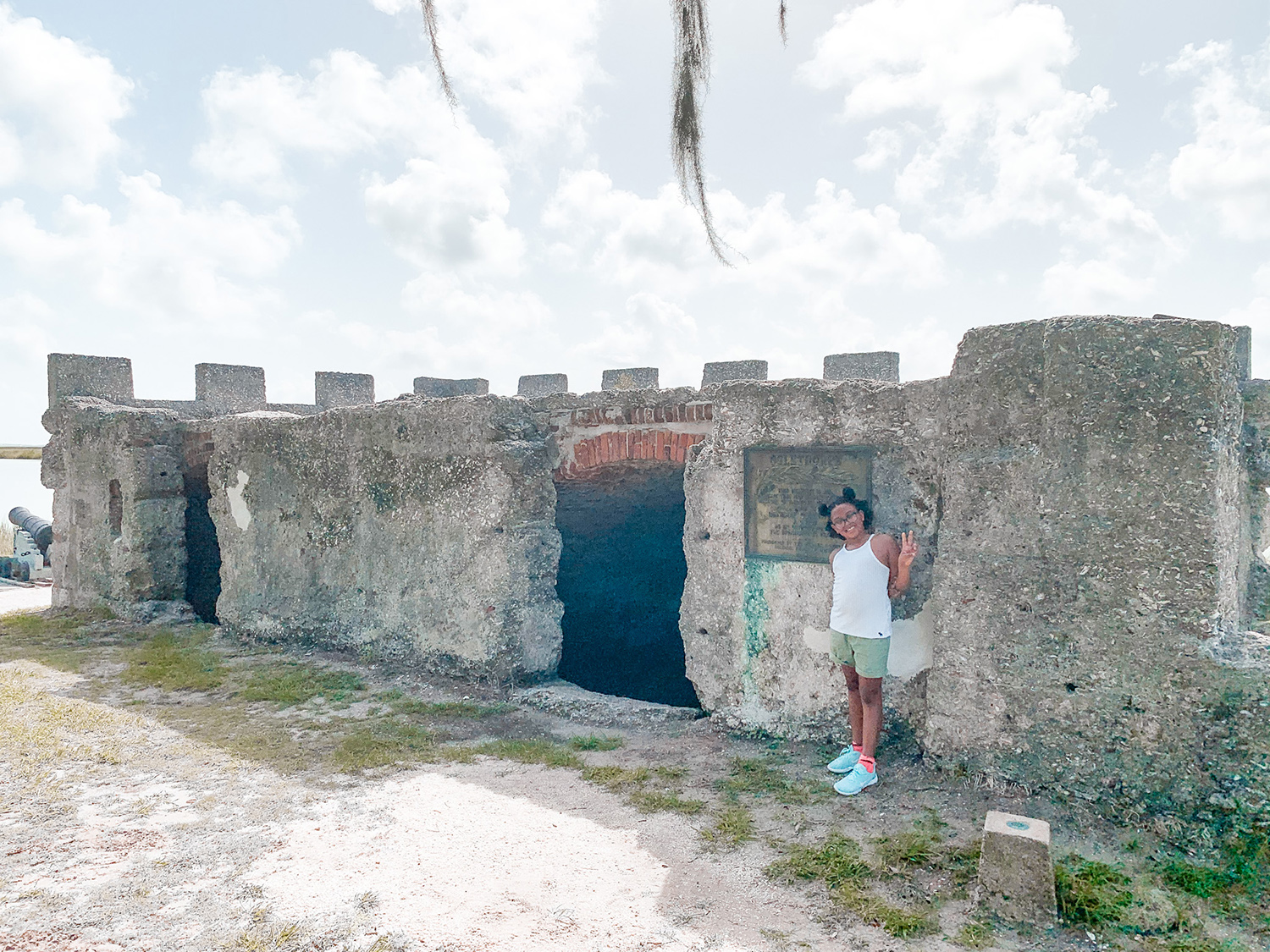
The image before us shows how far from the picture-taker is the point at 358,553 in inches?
260

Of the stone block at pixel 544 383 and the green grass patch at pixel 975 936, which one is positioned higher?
the stone block at pixel 544 383

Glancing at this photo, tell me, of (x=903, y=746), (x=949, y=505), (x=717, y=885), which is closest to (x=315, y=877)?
(x=717, y=885)

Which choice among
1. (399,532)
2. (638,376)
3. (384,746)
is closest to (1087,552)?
(384,746)

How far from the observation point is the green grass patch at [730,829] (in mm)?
3418

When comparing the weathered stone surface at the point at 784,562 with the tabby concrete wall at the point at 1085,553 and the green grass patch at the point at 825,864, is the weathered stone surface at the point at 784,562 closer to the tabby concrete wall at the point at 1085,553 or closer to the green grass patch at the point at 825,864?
the tabby concrete wall at the point at 1085,553

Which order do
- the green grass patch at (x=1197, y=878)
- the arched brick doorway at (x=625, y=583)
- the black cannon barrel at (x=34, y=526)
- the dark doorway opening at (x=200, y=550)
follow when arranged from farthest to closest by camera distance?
the black cannon barrel at (x=34, y=526) < the dark doorway opening at (x=200, y=550) < the arched brick doorway at (x=625, y=583) < the green grass patch at (x=1197, y=878)

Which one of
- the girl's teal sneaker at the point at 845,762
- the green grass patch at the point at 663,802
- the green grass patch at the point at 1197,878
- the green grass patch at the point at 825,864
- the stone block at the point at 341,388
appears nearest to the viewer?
the green grass patch at the point at 1197,878

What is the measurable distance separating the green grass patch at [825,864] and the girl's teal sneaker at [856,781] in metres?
0.45

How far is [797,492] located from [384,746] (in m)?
2.89

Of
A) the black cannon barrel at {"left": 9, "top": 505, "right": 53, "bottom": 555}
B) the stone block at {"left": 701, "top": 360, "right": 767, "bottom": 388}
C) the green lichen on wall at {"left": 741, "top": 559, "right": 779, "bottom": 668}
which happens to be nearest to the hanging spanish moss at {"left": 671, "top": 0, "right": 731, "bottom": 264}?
the green lichen on wall at {"left": 741, "top": 559, "right": 779, "bottom": 668}

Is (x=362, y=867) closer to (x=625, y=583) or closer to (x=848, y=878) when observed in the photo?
(x=848, y=878)

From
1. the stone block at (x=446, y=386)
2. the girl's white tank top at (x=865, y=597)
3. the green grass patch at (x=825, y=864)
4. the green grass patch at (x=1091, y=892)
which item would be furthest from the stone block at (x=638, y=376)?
the green grass patch at (x=1091, y=892)

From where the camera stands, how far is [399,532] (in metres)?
6.29

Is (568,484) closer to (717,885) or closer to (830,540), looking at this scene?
(830,540)
